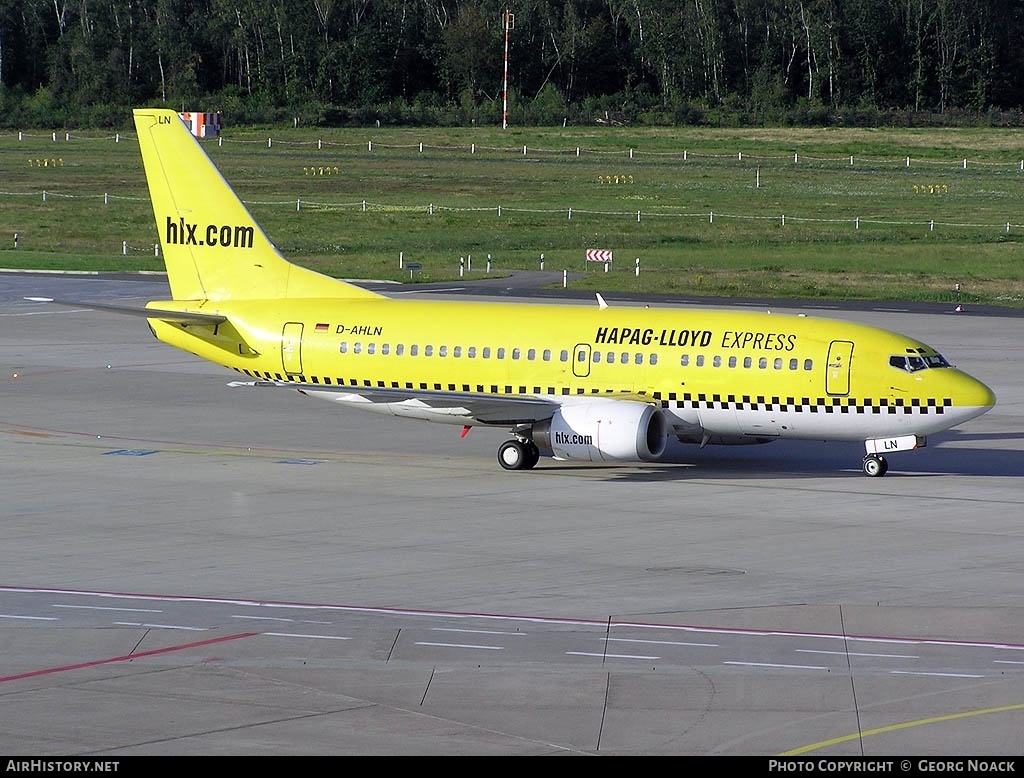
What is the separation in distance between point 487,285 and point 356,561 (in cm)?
5622

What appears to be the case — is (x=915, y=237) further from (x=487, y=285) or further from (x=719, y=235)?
(x=487, y=285)

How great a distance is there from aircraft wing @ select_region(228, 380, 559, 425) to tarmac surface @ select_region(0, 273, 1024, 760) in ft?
5.04

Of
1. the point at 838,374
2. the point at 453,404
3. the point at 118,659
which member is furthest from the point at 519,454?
the point at 118,659

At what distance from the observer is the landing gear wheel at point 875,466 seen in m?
39.9

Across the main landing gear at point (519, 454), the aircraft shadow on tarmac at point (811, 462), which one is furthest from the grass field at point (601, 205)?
the main landing gear at point (519, 454)

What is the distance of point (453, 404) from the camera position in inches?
1593

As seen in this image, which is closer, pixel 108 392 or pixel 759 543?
pixel 759 543

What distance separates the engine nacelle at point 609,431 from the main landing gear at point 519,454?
1.35 m

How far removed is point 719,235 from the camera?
112 meters

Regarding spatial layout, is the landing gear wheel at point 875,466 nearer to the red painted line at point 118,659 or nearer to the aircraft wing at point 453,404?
the aircraft wing at point 453,404

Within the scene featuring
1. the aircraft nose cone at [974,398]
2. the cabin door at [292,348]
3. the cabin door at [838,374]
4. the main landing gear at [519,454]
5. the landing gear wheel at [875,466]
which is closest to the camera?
the aircraft nose cone at [974,398]

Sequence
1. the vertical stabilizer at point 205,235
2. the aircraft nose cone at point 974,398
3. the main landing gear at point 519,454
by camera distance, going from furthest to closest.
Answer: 1. the vertical stabilizer at point 205,235
2. the main landing gear at point 519,454
3. the aircraft nose cone at point 974,398
